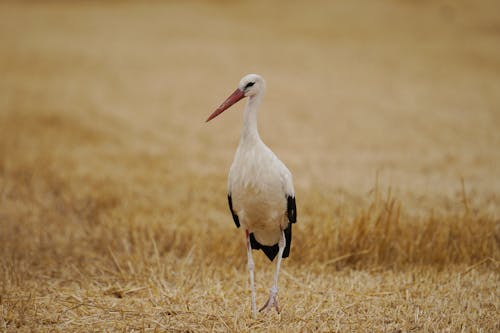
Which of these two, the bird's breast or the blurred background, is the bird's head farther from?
the blurred background

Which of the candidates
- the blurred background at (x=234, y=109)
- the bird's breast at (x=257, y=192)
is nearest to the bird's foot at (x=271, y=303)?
the bird's breast at (x=257, y=192)

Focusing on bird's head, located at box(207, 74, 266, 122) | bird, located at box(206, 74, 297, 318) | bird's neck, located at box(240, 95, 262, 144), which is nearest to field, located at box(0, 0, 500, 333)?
bird, located at box(206, 74, 297, 318)

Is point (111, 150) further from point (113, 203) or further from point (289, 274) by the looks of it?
point (289, 274)

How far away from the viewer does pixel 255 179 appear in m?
3.95

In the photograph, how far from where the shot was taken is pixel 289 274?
520cm

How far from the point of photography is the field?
4.36 metres

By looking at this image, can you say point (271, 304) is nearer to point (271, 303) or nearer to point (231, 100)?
point (271, 303)

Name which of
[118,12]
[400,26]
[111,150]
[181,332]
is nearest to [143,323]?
[181,332]

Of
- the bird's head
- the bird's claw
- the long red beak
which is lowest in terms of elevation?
the bird's claw

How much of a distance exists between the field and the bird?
0.72 m

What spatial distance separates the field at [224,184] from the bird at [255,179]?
2.37ft

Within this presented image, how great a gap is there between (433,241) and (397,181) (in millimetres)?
2954

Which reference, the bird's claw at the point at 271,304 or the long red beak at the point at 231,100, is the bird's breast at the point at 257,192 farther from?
the bird's claw at the point at 271,304

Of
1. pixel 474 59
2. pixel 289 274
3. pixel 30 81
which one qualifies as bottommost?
pixel 289 274
